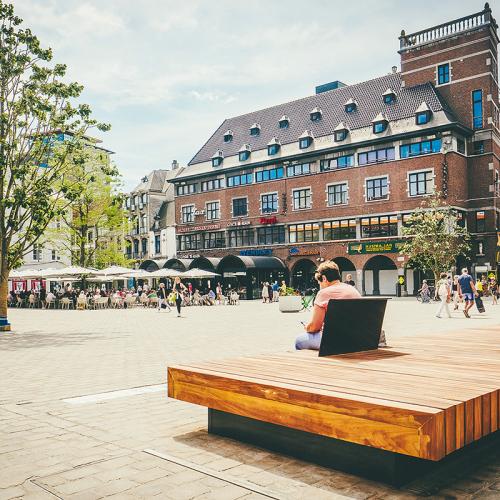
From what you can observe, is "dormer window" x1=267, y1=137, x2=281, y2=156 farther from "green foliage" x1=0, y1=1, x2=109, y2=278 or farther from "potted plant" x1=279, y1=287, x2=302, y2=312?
"green foliage" x1=0, y1=1, x2=109, y2=278

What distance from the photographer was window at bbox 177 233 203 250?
59.1 metres

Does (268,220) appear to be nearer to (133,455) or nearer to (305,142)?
(305,142)

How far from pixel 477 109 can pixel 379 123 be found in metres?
7.53

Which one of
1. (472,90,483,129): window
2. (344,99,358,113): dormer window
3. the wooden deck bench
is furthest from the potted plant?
(344,99,358,113): dormer window

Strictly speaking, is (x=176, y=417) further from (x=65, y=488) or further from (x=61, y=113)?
(x=61, y=113)

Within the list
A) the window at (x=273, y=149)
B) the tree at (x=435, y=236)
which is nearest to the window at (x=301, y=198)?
the window at (x=273, y=149)

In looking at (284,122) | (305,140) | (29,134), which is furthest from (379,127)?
(29,134)

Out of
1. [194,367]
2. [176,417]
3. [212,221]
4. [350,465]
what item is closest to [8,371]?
[176,417]

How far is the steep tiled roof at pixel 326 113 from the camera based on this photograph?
4556cm

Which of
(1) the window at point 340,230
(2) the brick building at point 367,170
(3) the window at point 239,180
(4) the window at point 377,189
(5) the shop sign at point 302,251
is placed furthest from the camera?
(3) the window at point 239,180

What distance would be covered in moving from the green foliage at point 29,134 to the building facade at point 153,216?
4781 cm

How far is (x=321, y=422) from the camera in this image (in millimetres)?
3576

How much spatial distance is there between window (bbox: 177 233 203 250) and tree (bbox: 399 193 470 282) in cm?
2437

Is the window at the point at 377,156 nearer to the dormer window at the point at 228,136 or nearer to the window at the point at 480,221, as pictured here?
the window at the point at 480,221
